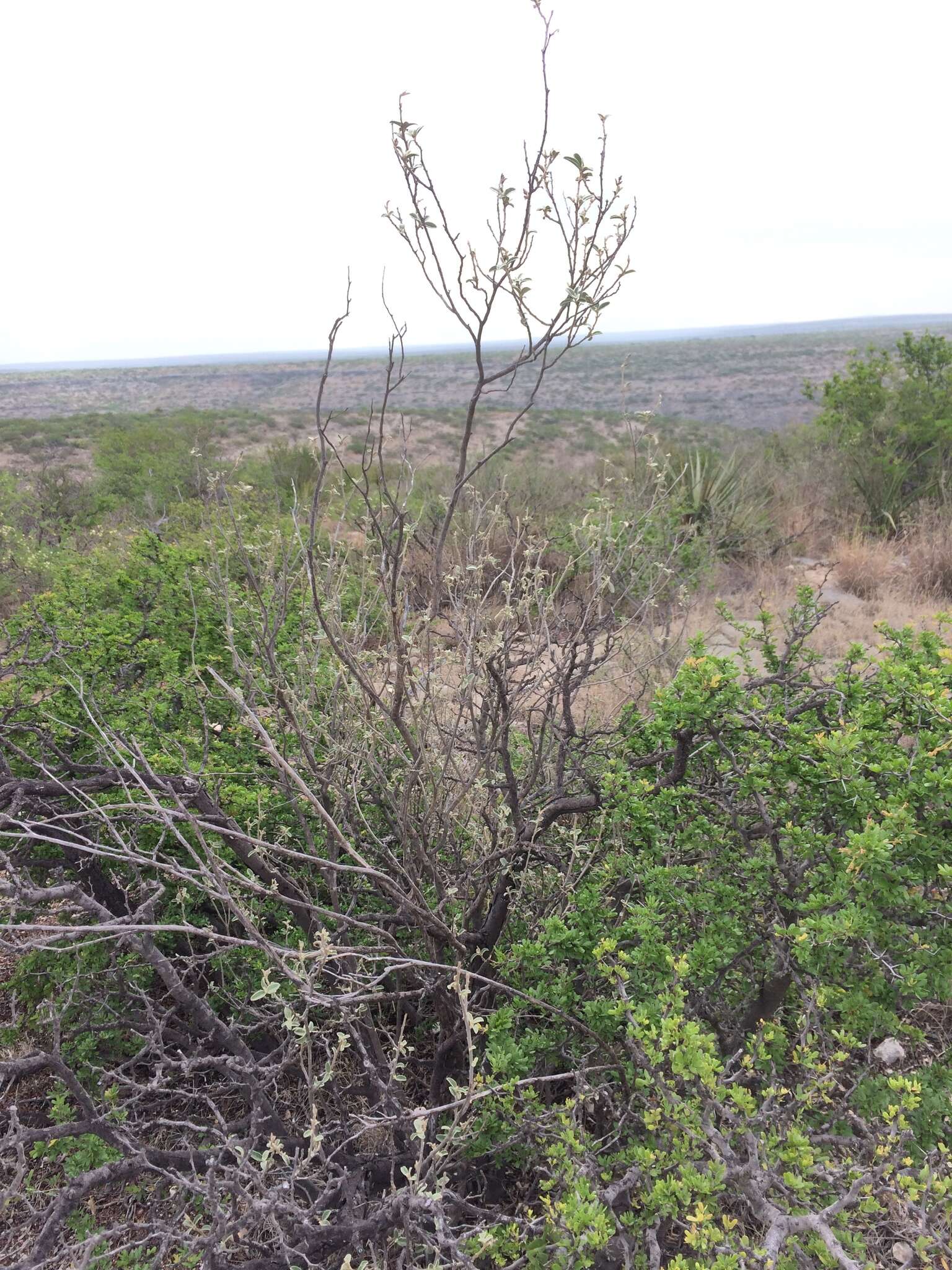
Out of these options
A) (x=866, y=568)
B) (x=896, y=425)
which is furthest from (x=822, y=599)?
(x=896, y=425)

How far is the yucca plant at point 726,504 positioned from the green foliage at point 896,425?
1.24 metres

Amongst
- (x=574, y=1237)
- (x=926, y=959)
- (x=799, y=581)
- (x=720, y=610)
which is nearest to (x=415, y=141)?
(x=720, y=610)

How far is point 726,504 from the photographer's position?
26.2 feet

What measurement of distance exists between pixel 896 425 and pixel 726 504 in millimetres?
2591

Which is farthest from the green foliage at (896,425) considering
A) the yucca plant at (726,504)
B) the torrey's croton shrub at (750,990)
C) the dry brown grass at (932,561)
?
the torrey's croton shrub at (750,990)

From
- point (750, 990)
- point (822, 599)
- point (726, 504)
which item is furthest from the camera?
point (726, 504)

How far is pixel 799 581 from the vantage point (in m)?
6.60

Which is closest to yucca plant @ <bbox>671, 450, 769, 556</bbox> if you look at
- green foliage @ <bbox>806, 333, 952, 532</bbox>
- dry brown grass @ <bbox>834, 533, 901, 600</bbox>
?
dry brown grass @ <bbox>834, 533, 901, 600</bbox>

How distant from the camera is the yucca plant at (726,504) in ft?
25.6

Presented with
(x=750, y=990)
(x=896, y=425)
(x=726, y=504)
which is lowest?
(x=750, y=990)

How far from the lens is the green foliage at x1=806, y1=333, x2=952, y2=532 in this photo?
841 centimetres

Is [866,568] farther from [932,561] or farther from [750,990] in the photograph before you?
[750,990]

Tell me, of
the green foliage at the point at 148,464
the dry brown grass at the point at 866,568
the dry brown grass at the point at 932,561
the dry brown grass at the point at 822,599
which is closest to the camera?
the dry brown grass at the point at 822,599

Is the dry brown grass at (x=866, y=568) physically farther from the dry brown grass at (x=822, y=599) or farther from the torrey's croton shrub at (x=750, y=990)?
the torrey's croton shrub at (x=750, y=990)
